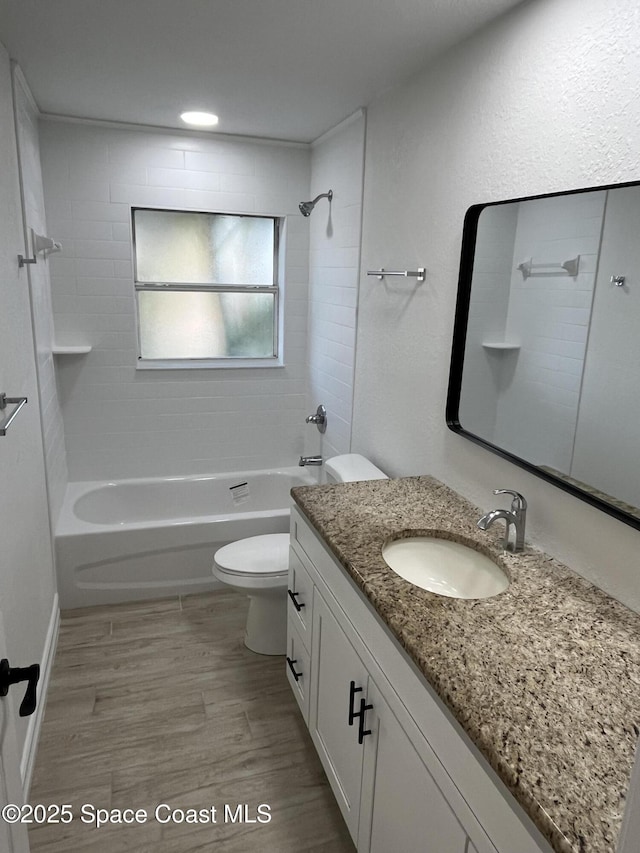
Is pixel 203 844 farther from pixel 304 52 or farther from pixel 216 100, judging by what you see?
pixel 216 100

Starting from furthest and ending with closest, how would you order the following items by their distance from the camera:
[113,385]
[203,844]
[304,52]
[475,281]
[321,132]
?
[113,385]
[321,132]
[304,52]
[475,281]
[203,844]

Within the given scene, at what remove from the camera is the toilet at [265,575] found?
250cm

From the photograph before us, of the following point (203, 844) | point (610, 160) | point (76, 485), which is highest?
point (610, 160)

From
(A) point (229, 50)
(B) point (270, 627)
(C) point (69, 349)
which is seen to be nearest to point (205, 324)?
(C) point (69, 349)

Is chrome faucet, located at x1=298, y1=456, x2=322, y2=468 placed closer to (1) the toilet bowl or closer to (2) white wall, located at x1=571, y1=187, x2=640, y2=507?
(1) the toilet bowl

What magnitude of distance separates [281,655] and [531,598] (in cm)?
150

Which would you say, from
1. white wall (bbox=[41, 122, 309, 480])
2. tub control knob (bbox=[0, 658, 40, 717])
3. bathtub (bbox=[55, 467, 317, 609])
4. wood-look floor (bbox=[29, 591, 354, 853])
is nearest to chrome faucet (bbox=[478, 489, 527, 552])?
wood-look floor (bbox=[29, 591, 354, 853])

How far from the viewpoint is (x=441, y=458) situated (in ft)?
7.26

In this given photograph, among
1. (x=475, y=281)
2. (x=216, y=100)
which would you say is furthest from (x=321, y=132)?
(x=475, y=281)

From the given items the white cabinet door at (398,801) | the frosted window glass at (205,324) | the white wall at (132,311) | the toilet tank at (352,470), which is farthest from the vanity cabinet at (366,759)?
the frosted window glass at (205,324)

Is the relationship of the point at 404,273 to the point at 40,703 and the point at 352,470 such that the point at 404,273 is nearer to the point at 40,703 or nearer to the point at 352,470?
the point at 352,470

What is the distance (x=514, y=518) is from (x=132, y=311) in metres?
2.57

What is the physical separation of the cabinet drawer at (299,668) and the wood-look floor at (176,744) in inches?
6.0

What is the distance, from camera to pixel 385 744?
139 cm
